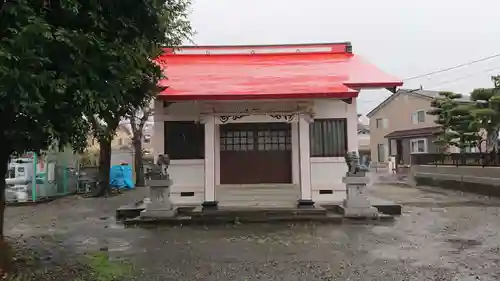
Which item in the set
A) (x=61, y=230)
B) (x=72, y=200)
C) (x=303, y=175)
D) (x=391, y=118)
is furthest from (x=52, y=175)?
(x=391, y=118)

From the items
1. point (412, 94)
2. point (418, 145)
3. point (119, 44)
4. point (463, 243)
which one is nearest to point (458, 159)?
point (463, 243)

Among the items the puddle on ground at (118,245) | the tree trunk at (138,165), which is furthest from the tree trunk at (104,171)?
the puddle on ground at (118,245)

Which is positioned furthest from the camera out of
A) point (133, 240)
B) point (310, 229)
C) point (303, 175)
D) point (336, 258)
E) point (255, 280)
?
point (303, 175)

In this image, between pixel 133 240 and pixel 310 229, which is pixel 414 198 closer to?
pixel 310 229

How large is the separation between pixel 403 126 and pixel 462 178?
67.0ft

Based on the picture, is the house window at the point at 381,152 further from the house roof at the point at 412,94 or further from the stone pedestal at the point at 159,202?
the stone pedestal at the point at 159,202

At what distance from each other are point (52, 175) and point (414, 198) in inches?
542

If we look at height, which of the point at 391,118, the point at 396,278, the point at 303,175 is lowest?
the point at 396,278

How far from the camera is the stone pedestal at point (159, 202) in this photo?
10953 mm

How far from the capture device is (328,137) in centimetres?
1249

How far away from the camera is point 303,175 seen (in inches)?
448

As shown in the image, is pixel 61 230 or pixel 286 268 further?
pixel 61 230

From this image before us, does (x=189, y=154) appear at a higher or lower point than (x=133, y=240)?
higher

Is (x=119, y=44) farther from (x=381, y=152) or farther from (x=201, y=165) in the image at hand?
(x=381, y=152)
